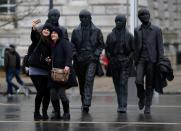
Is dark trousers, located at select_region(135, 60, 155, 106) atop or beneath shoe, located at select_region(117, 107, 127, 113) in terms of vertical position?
atop

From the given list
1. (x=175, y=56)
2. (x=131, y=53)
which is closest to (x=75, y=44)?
(x=131, y=53)

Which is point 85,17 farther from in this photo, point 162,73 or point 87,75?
point 162,73

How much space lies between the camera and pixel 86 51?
16.0 m

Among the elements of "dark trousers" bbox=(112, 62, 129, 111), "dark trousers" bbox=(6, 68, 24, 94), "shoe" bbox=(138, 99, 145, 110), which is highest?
"dark trousers" bbox=(112, 62, 129, 111)

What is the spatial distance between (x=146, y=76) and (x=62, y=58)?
7.30 feet

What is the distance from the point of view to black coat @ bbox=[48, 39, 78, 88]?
46.8 ft

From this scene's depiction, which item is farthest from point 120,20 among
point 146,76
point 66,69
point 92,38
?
point 66,69

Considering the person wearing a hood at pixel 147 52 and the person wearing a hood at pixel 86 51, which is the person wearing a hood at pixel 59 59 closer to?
the person wearing a hood at pixel 86 51

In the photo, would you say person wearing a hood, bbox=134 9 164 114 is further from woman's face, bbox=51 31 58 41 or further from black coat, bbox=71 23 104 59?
woman's face, bbox=51 31 58 41

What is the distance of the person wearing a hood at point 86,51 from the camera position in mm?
15977

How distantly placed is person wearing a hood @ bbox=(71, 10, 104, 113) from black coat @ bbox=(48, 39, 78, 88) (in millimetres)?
1571

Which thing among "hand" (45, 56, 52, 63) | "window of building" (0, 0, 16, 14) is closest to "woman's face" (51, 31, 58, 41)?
"hand" (45, 56, 52, 63)

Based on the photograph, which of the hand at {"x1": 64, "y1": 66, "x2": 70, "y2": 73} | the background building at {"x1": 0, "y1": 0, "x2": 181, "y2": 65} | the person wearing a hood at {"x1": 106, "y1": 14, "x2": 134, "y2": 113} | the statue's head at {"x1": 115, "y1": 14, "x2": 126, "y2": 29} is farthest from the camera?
the background building at {"x1": 0, "y1": 0, "x2": 181, "y2": 65}

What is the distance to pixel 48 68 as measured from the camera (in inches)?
569
